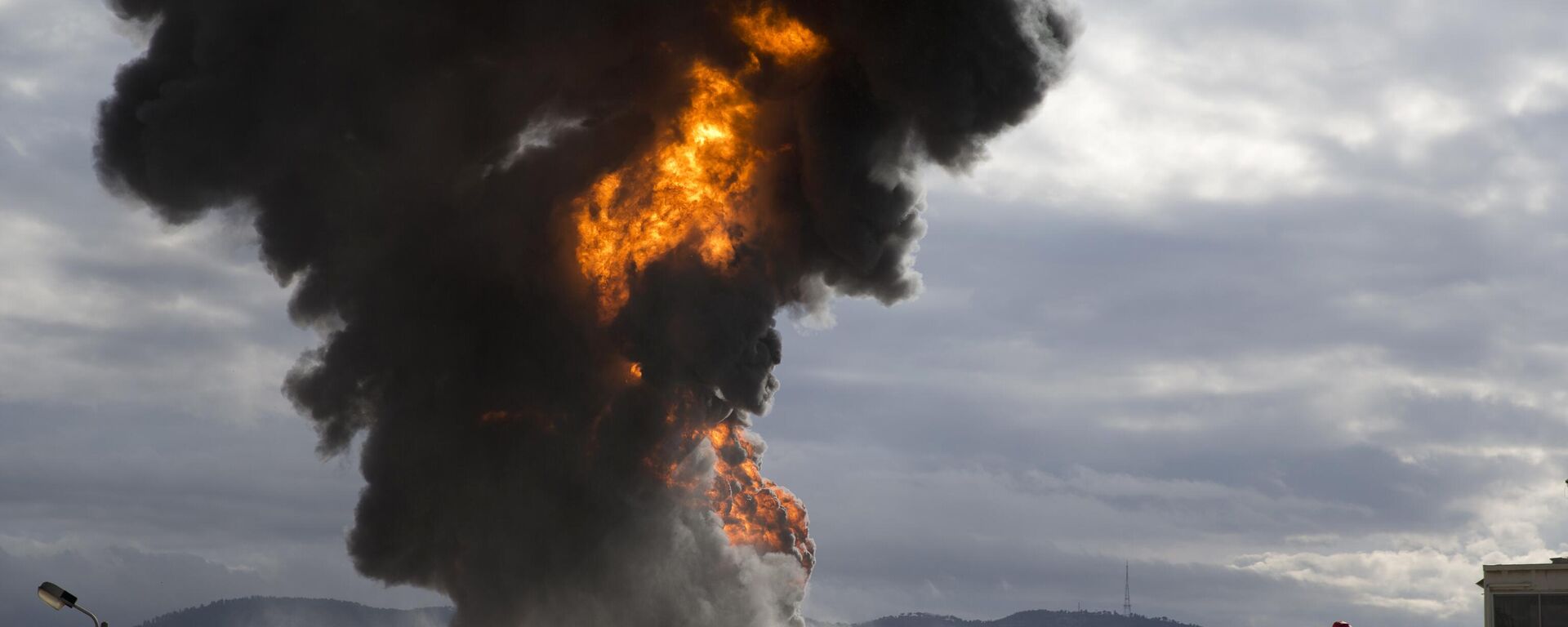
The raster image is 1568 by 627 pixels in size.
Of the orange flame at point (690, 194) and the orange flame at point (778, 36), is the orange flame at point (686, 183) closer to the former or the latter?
the orange flame at point (690, 194)

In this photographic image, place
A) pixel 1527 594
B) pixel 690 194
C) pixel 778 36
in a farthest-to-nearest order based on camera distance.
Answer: pixel 690 194 < pixel 778 36 < pixel 1527 594

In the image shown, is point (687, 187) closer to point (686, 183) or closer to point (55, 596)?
point (686, 183)

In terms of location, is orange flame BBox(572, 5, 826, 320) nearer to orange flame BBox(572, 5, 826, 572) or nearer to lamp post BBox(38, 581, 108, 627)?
orange flame BBox(572, 5, 826, 572)

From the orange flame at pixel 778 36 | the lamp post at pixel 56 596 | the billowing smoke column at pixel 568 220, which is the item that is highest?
the orange flame at pixel 778 36

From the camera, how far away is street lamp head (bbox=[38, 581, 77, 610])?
57.7 m

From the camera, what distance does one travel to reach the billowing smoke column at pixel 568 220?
3191 inches

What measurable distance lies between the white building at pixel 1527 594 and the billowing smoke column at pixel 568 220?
30737 millimetres

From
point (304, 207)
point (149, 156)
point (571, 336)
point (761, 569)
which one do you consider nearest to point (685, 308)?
point (571, 336)

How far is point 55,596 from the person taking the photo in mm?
57906

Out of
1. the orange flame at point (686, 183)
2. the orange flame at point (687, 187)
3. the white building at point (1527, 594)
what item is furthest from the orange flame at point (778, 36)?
the white building at point (1527, 594)

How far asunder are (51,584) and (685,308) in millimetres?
31699

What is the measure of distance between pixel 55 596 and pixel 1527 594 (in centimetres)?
6169

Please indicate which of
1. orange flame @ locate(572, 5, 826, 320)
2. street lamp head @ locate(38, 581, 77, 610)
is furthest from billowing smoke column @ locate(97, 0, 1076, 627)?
street lamp head @ locate(38, 581, 77, 610)

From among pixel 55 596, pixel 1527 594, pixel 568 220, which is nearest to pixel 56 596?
pixel 55 596
